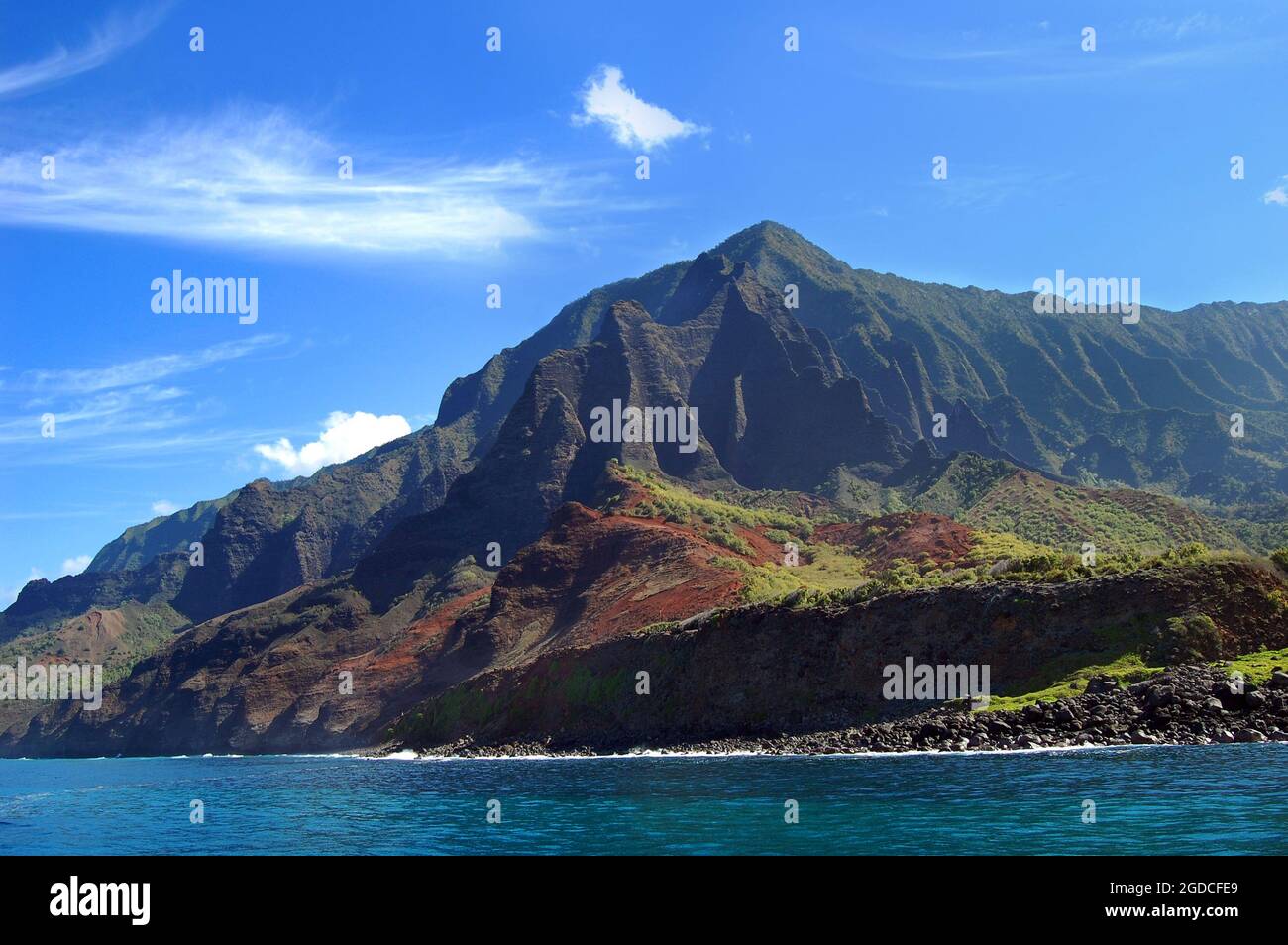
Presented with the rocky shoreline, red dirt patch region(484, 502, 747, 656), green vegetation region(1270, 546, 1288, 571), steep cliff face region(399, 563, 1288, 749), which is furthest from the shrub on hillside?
red dirt patch region(484, 502, 747, 656)

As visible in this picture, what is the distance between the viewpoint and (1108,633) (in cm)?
8706

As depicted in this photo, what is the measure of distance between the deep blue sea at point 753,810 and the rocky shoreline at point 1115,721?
5.25 metres

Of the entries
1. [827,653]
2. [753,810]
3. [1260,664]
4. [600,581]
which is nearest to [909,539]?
[600,581]

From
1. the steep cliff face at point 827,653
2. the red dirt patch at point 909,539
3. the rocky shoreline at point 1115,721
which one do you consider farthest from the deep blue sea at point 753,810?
the red dirt patch at point 909,539

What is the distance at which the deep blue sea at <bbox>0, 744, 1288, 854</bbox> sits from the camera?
120 ft

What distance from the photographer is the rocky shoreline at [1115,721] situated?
69062 millimetres

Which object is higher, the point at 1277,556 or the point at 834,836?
the point at 1277,556

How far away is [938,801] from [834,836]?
9906mm

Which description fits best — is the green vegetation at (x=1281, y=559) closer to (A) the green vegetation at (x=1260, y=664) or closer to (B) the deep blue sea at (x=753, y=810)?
(A) the green vegetation at (x=1260, y=664)

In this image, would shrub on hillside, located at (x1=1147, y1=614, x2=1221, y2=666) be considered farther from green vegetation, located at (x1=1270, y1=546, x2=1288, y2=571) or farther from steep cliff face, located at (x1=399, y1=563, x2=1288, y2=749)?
green vegetation, located at (x1=1270, y1=546, x2=1288, y2=571)

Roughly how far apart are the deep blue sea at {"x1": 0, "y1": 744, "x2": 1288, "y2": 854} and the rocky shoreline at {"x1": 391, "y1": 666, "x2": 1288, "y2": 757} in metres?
5.25
